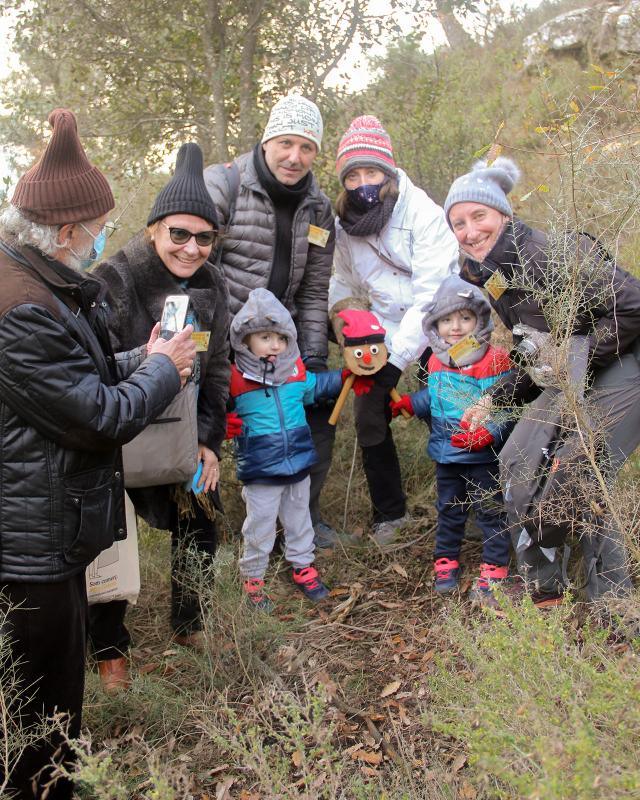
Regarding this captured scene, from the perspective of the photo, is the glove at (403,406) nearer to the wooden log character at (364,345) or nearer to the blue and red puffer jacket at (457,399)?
the blue and red puffer jacket at (457,399)

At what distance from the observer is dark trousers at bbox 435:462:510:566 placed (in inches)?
155

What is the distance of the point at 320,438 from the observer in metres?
4.61

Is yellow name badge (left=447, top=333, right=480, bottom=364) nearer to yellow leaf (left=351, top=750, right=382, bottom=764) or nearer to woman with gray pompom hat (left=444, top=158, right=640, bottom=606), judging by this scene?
woman with gray pompom hat (left=444, top=158, right=640, bottom=606)

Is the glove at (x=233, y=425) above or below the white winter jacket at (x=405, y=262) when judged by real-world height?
below

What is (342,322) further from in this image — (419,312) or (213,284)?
(213,284)

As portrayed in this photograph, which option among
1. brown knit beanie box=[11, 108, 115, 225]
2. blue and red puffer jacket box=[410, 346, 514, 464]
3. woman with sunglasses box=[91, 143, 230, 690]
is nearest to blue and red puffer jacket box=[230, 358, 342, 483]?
woman with sunglasses box=[91, 143, 230, 690]

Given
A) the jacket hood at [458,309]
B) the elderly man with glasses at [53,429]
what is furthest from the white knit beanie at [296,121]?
the elderly man with glasses at [53,429]

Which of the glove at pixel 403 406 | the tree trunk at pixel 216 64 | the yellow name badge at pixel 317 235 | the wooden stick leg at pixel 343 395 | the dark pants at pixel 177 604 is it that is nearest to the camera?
the dark pants at pixel 177 604

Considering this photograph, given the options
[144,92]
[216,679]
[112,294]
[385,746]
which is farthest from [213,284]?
[144,92]

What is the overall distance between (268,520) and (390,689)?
1159 mm

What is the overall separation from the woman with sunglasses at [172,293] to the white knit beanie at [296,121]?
698 millimetres

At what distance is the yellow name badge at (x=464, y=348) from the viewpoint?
3.83m

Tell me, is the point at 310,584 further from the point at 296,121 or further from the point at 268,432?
the point at 296,121

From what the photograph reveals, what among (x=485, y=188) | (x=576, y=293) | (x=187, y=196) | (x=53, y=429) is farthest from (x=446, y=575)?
(x=53, y=429)
